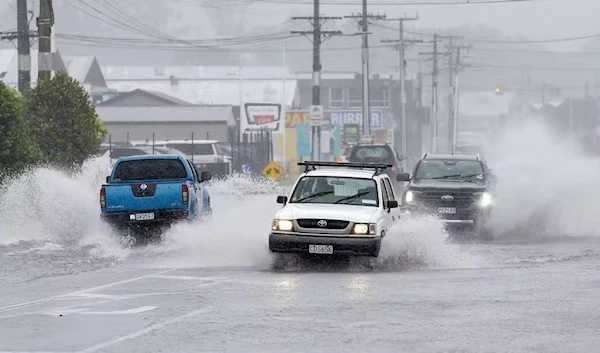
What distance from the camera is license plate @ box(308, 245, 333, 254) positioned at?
817 inches

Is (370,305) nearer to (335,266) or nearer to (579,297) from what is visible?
(579,297)

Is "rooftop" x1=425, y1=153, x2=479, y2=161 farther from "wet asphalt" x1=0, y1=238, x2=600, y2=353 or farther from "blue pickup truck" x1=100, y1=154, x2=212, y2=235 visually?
"wet asphalt" x1=0, y1=238, x2=600, y2=353

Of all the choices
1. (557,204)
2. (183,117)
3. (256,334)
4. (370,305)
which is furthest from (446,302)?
(183,117)

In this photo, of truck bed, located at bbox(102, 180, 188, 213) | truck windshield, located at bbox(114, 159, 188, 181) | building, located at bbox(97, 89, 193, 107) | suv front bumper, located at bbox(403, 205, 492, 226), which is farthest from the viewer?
building, located at bbox(97, 89, 193, 107)

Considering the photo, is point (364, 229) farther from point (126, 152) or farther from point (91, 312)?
point (126, 152)

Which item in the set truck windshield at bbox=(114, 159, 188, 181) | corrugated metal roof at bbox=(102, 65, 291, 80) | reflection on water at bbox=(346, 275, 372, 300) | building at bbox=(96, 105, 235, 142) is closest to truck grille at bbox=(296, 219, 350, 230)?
reflection on water at bbox=(346, 275, 372, 300)

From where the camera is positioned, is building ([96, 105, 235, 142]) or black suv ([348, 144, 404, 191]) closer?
black suv ([348, 144, 404, 191])

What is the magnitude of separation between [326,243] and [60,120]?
17983mm

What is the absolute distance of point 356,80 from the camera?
13950 cm

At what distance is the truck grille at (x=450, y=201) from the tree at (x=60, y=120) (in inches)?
408

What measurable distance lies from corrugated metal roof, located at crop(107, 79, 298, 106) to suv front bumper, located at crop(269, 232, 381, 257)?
92.6 metres

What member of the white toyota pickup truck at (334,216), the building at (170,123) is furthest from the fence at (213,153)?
the white toyota pickup truck at (334,216)

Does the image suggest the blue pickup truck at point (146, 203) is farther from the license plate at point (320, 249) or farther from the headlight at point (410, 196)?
the license plate at point (320, 249)

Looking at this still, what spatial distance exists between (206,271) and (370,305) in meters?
5.88
